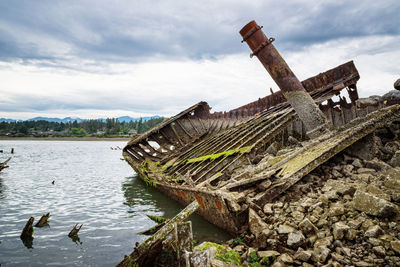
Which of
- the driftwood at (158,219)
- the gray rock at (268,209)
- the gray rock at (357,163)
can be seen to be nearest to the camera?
the gray rock at (268,209)

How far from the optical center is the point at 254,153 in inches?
244

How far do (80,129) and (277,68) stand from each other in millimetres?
123502

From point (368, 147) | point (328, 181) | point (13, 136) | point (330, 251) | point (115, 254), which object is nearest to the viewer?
point (330, 251)

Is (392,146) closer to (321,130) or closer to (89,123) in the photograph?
(321,130)

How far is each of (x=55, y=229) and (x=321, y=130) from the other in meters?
7.76

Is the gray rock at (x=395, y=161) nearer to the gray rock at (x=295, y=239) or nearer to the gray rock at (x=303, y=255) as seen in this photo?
the gray rock at (x=295, y=239)

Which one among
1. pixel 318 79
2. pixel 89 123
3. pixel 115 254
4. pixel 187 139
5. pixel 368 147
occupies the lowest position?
pixel 115 254

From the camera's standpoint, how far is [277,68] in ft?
22.4

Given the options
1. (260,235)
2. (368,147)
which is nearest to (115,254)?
(260,235)

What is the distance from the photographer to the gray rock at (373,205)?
2.92 meters

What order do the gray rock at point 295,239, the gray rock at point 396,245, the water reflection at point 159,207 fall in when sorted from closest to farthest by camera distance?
the gray rock at point 396,245, the gray rock at point 295,239, the water reflection at point 159,207

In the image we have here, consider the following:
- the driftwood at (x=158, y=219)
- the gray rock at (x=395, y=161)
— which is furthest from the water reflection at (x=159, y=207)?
the gray rock at (x=395, y=161)

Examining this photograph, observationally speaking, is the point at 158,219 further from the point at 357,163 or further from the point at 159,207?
the point at 357,163

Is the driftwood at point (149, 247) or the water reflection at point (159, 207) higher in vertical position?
the driftwood at point (149, 247)
